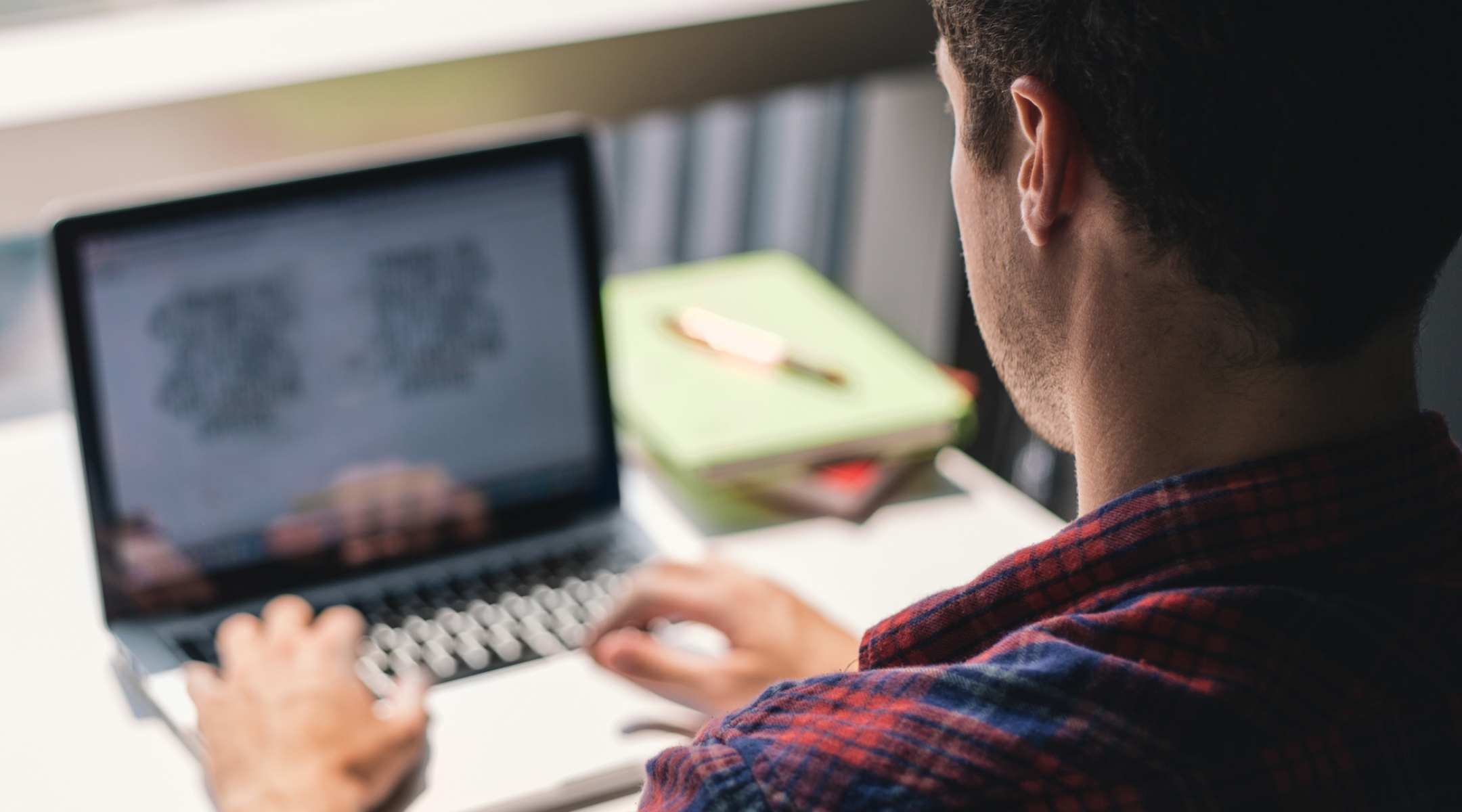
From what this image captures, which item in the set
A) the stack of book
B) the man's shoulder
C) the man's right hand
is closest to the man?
the man's shoulder

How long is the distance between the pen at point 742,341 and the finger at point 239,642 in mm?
463

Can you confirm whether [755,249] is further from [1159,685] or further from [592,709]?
[1159,685]

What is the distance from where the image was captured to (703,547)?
40.7 inches

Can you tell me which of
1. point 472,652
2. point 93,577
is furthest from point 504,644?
point 93,577

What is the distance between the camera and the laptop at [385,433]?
85 centimetres

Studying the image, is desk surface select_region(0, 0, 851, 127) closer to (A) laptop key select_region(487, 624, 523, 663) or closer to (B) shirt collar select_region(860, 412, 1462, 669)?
(A) laptop key select_region(487, 624, 523, 663)

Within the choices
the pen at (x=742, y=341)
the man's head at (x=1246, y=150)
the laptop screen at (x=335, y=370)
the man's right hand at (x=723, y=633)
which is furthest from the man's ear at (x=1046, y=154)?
the pen at (x=742, y=341)

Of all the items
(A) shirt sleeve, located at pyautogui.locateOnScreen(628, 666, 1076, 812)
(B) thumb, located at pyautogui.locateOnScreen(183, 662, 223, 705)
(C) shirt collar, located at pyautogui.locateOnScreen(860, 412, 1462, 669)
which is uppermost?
(C) shirt collar, located at pyautogui.locateOnScreen(860, 412, 1462, 669)

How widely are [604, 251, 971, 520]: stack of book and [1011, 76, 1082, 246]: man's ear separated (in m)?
0.55

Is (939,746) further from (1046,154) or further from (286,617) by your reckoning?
(286,617)

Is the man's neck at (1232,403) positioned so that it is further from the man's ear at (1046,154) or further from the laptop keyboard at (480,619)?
the laptop keyboard at (480,619)

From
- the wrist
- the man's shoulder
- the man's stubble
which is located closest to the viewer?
the man's shoulder

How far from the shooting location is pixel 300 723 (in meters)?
0.78

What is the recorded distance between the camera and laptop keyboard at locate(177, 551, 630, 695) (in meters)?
0.88
